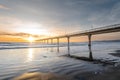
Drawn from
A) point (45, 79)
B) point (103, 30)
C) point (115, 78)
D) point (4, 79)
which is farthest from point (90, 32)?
point (4, 79)

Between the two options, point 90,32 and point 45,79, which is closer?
point 45,79

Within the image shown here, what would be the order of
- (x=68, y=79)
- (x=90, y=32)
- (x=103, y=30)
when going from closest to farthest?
(x=68, y=79), (x=103, y=30), (x=90, y=32)

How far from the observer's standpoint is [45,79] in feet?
28.3

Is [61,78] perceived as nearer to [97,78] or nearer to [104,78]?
[97,78]

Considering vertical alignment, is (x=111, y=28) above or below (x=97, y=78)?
above

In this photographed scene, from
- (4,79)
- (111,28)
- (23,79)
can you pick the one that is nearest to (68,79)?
(23,79)

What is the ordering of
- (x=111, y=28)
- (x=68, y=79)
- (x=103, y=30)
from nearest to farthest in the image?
1. (x=68, y=79)
2. (x=111, y=28)
3. (x=103, y=30)

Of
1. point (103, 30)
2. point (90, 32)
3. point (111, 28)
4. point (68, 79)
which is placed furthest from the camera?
point (90, 32)

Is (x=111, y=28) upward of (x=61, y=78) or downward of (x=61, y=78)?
upward

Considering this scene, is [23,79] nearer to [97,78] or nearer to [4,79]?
[4,79]

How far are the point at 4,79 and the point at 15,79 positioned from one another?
886mm

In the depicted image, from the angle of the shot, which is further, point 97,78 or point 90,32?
point 90,32

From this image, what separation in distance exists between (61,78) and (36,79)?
201 centimetres

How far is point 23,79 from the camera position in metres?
8.64
